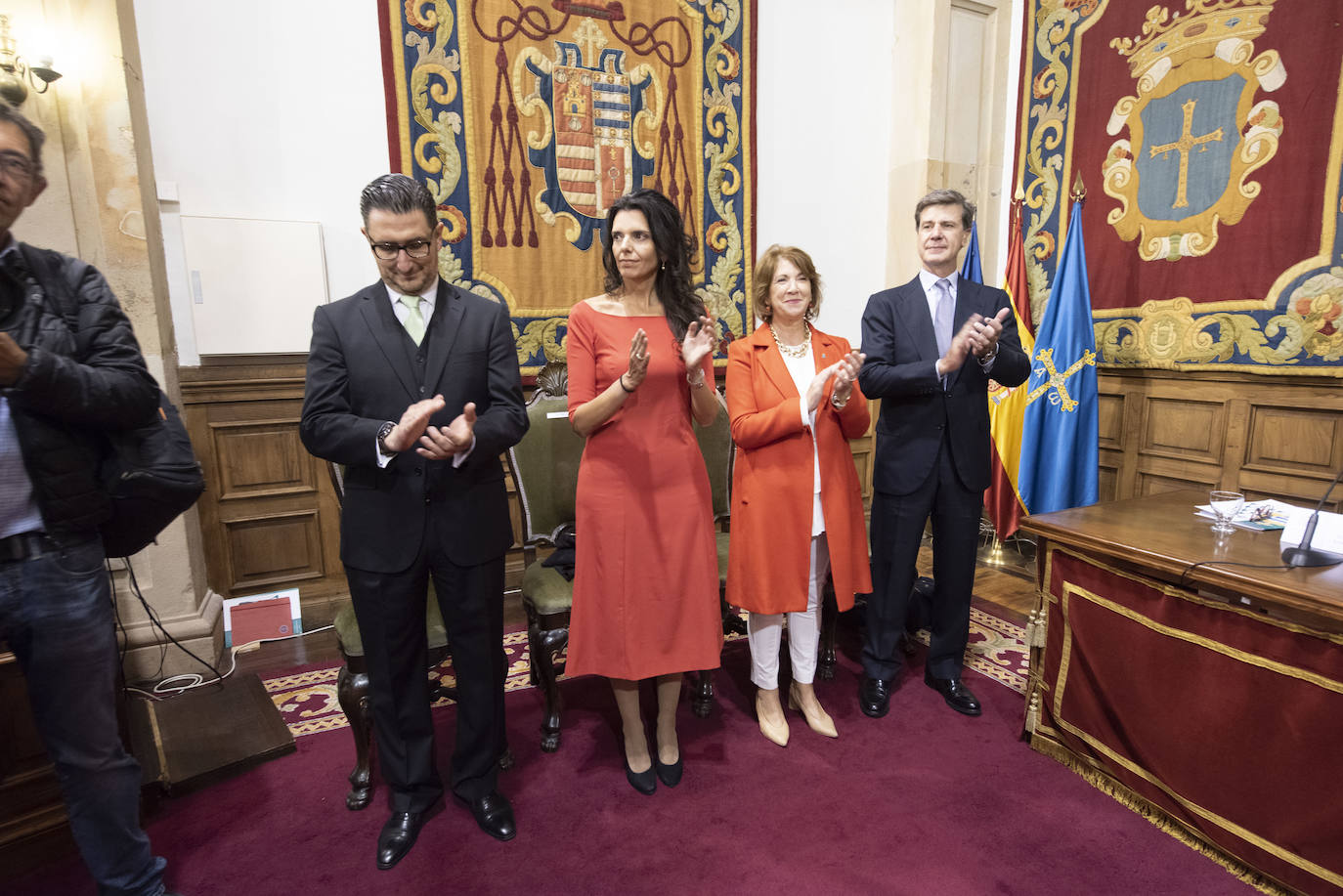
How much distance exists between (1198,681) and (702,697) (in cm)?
154

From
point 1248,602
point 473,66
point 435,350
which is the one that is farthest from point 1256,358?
point 473,66

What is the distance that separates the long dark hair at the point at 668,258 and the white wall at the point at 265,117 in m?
1.99

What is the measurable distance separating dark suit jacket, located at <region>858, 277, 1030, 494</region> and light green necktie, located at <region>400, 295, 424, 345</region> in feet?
4.86

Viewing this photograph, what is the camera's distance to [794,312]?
226cm

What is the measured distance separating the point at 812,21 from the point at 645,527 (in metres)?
3.67

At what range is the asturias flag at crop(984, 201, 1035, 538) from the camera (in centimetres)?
391

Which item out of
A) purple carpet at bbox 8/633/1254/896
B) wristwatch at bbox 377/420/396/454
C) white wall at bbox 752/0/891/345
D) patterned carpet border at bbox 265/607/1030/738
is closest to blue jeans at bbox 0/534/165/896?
purple carpet at bbox 8/633/1254/896

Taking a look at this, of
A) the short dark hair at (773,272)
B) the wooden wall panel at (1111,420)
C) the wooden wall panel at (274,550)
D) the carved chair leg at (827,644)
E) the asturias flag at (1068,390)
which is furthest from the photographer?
the wooden wall panel at (1111,420)

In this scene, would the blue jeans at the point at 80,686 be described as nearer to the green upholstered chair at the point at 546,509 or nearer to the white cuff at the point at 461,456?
the white cuff at the point at 461,456

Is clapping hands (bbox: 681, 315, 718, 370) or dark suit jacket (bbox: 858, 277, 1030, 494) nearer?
clapping hands (bbox: 681, 315, 718, 370)

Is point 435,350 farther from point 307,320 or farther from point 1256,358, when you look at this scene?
point 1256,358

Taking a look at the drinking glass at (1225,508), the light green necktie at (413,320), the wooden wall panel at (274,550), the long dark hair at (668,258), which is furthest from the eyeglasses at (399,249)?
the drinking glass at (1225,508)

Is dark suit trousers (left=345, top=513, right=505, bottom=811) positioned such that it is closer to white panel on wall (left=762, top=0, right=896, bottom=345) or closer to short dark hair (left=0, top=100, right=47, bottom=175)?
short dark hair (left=0, top=100, right=47, bottom=175)

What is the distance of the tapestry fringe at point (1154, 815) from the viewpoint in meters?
1.69
